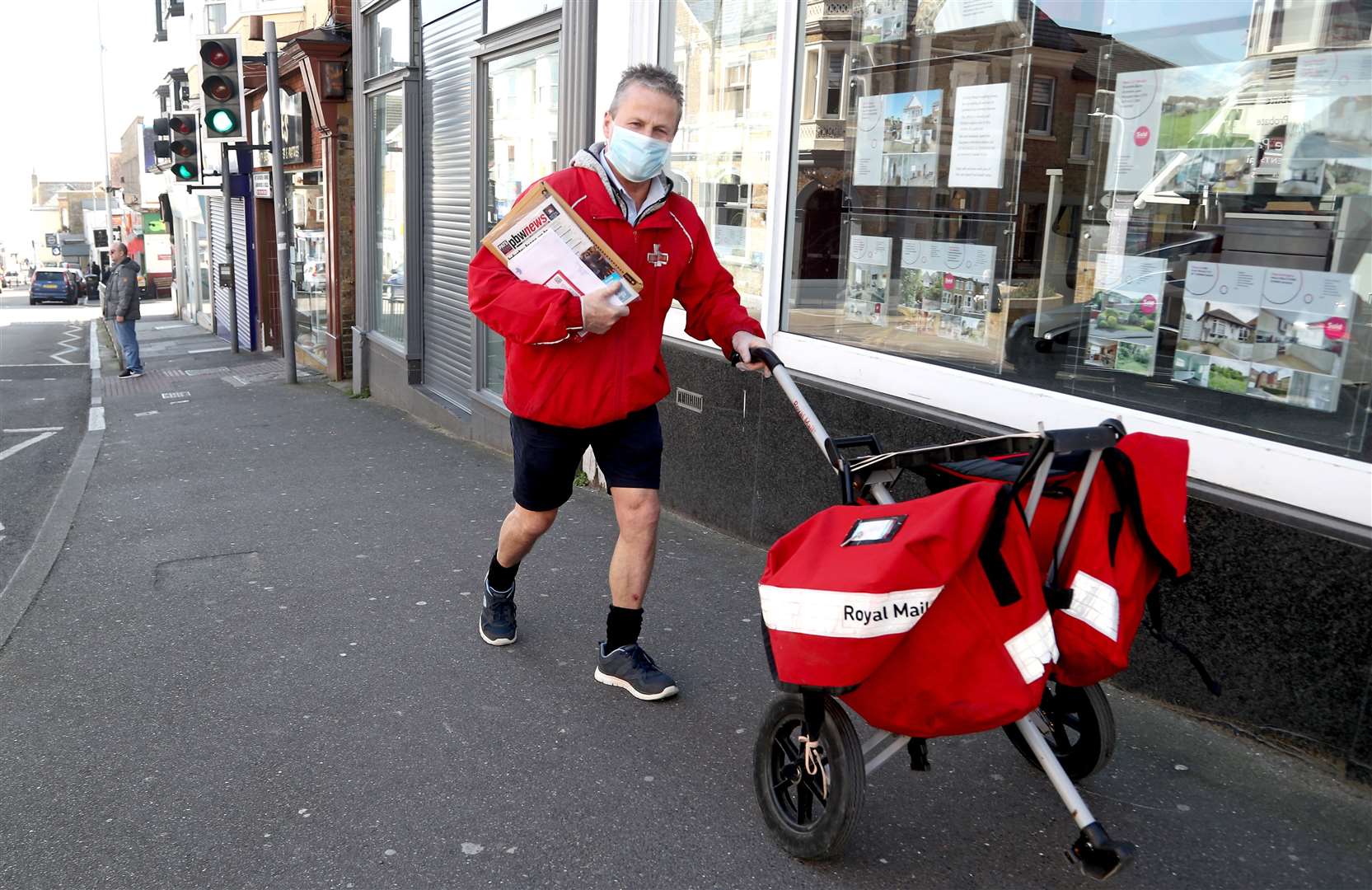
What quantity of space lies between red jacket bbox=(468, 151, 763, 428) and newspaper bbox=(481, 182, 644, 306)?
0.34 ft

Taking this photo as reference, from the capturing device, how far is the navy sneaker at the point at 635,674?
12.6ft

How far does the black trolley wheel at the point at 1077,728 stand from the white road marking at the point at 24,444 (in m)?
10.3

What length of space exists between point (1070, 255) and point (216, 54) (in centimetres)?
1086

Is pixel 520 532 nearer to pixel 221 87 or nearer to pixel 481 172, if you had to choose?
pixel 481 172

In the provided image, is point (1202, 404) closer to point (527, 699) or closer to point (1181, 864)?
point (1181, 864)

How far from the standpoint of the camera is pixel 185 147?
1439cm

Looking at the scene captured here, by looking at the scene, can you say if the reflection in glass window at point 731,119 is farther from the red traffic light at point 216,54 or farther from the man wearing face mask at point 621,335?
the red traffic light at point 216,54

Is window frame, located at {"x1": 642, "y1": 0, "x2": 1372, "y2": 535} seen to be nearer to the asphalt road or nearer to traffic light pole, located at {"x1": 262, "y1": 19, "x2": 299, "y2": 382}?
the asphalt road

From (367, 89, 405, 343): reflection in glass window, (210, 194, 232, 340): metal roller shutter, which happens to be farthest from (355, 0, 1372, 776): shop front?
(210, 194, 232, 340): metal roller shutter

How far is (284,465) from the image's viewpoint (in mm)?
8273

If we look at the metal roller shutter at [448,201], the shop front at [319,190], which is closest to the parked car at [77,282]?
the shop front at [319,190]

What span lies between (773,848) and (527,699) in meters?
1.24

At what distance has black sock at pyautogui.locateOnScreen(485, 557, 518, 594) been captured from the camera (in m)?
4.25

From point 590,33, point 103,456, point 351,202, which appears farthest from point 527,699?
point 351,202
